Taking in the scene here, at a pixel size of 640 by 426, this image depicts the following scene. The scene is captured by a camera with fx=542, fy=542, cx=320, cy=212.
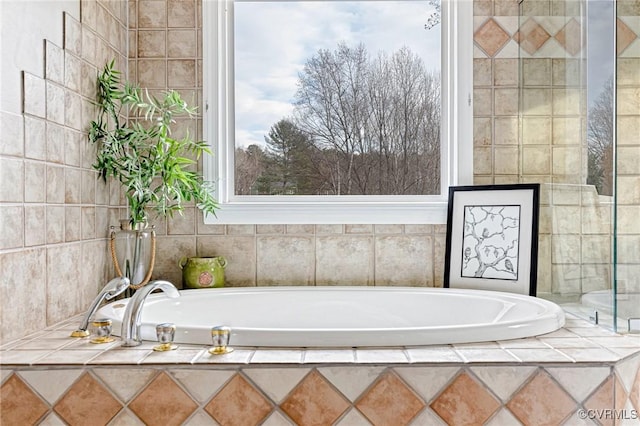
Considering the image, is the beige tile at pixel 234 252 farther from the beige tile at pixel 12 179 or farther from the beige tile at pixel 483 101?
the beige tile at pixel 483 101

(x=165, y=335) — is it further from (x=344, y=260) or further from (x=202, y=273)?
(x=344, y=260)

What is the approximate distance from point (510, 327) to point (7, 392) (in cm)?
130

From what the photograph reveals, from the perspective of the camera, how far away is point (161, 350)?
4.58 feet

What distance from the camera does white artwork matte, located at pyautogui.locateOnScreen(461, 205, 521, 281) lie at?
7.54 feet

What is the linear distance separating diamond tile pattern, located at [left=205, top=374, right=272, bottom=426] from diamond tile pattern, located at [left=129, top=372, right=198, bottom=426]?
0.06m

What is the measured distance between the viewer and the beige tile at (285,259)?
2459 millimetres

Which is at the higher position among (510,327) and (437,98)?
(437,98)

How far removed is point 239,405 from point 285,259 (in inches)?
47.3

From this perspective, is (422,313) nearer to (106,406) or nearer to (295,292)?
(295,292)

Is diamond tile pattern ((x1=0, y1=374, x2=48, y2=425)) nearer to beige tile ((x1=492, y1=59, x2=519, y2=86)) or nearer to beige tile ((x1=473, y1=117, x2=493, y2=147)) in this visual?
beige tile ((x1=473, y1=117, x2=493, y2=147))

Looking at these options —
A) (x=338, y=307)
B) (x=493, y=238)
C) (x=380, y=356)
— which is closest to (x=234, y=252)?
(x=338, y=307)

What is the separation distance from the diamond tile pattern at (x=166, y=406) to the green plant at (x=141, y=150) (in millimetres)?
1055

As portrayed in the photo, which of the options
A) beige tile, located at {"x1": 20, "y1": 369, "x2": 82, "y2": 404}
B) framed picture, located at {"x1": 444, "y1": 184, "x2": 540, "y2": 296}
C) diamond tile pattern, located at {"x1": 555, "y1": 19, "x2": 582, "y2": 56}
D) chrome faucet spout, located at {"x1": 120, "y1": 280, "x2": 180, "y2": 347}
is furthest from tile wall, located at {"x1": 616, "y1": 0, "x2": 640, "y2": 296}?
beige tile, located at {"x1": 20, "y1": 369, "x2": 82, "y2": 404}

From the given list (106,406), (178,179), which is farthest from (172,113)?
(106,406)
